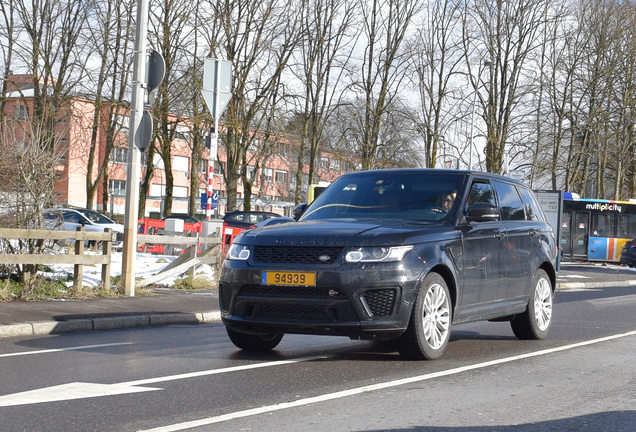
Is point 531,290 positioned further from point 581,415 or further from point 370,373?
point 581,415

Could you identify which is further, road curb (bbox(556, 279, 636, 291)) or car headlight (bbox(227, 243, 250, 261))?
road curb (bbox(556, 279, 636, 291))

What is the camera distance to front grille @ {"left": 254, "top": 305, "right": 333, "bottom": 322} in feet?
24.0

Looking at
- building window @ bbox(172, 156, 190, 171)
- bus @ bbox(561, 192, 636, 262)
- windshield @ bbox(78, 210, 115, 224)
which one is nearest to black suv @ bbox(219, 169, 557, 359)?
windshield @ bbox(78, 210, 115, 224)

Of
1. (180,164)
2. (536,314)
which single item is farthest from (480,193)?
(180,164)

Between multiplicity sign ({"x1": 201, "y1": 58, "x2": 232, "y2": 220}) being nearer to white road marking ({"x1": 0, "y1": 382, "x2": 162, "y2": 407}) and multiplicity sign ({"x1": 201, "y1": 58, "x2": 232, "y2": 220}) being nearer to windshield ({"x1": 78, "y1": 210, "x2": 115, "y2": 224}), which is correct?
white road marking ({"x1": 0, "y1": 382, "x2": 162, "y2": 407})

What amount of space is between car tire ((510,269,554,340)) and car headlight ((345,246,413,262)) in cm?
295

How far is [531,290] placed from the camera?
384 inches

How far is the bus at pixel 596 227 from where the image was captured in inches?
1624

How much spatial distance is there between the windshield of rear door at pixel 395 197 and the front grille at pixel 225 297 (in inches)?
51.2

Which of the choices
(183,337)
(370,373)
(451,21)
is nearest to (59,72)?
(451,21)

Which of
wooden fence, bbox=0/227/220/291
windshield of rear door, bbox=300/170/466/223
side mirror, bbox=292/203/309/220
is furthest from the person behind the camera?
wooden fence, bbox=0/227/220/291

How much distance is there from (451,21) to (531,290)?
36.1 metres

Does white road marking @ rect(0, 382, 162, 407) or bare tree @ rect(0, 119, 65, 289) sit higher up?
bare tree @ rect(0, 119, 65, 289)

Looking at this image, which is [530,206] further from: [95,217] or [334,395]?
[95,217]
